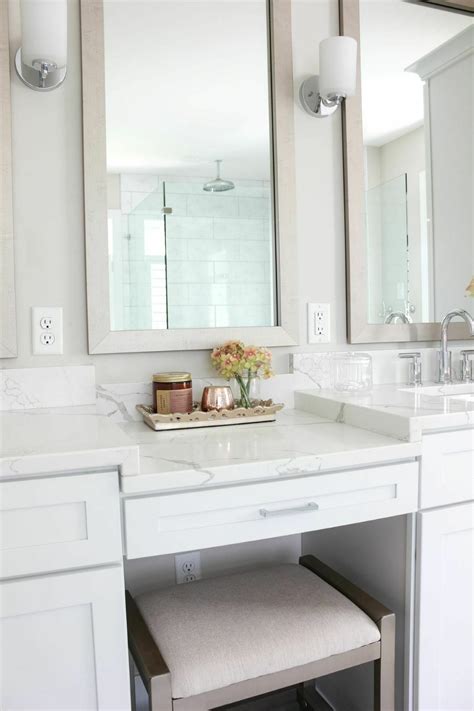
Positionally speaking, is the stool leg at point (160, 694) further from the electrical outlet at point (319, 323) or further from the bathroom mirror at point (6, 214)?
the electrical outlet at point (319, 323)

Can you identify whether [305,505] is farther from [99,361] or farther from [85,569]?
[99,361]

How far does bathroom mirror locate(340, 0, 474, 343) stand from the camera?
1.75 metres

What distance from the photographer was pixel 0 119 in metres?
1.38

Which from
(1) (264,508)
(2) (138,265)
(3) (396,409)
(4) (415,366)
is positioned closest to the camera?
(1) (264,508)

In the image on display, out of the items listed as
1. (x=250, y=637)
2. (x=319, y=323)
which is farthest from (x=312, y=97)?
(x=250, y=637)

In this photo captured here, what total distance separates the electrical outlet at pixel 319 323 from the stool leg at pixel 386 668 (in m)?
0.79

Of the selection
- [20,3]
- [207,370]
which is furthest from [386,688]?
[20,3]

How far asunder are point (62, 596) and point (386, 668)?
27.3 inches

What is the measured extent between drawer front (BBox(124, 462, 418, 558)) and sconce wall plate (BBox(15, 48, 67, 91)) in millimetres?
1039

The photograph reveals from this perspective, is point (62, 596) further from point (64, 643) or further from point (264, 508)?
point (264, 508)

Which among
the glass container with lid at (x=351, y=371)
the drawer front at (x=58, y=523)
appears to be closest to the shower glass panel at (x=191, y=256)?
the glass container with lid at (x=351, y=371)

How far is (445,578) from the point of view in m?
1.25

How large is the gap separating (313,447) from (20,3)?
1213 mm

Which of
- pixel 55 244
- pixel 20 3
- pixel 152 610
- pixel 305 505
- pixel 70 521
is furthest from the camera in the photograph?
pixel 55 244
